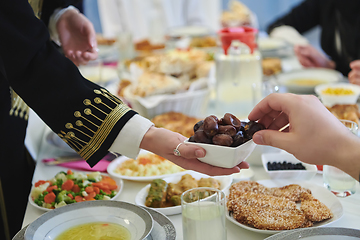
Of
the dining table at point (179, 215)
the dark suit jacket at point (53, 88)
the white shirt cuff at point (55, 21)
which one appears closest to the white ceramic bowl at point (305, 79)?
the dining table at point (179, 215)

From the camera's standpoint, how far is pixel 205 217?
0.83 metres

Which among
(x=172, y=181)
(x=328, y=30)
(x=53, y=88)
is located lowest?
(x=172, y=181)

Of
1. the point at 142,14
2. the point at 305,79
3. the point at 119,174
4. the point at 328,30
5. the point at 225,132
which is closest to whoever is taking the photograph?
the point at 225,132

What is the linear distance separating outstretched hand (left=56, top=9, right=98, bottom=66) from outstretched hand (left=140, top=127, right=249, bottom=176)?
659mm

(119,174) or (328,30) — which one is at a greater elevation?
(328,30)

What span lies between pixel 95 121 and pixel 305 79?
1.67 metres

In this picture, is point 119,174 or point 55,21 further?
point 55,21

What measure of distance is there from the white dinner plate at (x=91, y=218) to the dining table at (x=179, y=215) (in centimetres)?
13

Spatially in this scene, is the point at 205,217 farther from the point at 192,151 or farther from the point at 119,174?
the point at 119,174

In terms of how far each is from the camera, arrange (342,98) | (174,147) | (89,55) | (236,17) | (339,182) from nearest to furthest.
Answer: (174,147)
(339,182)
(89,55)
(342,98)
(236,17)

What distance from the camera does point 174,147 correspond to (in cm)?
101

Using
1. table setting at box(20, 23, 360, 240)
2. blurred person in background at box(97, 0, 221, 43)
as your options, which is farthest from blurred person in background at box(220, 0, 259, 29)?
table setting at box(20, 23, 360, 240)

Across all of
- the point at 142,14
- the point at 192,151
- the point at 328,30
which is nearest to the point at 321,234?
the point at 192,151

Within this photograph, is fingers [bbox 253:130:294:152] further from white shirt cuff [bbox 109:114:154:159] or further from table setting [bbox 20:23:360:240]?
white shirt cuff [bbox 109:114:154:159]
